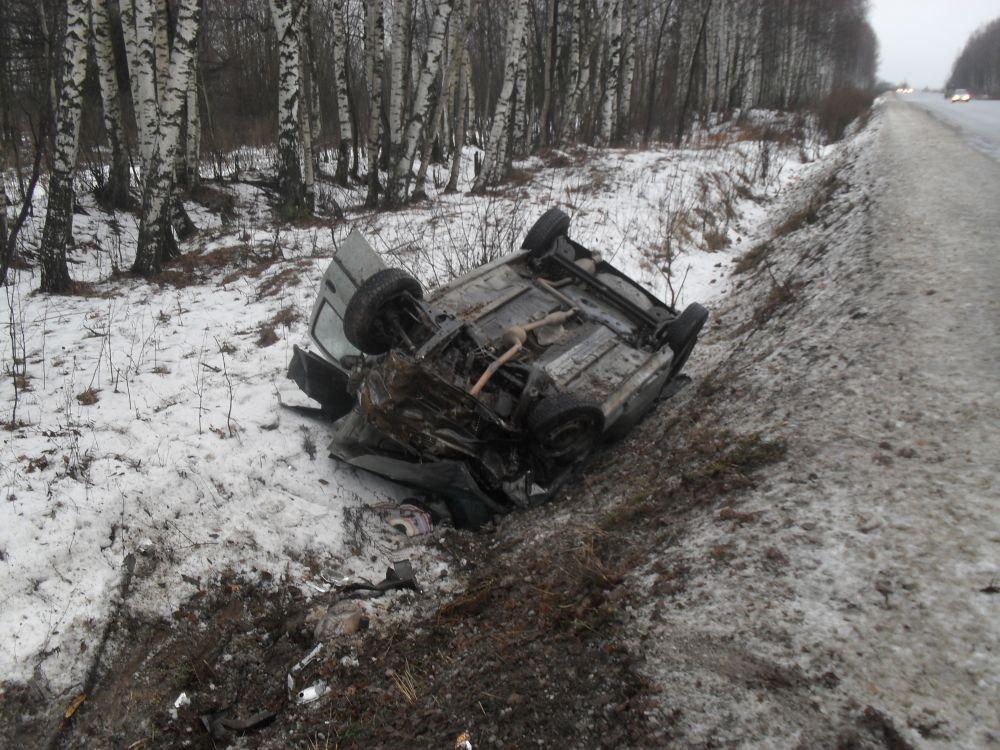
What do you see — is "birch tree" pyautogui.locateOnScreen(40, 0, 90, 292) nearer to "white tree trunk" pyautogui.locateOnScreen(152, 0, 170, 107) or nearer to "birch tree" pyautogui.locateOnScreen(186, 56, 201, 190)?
"white tree trunk" pyautogui.locateOnScreen(152, 0, 170, 107)

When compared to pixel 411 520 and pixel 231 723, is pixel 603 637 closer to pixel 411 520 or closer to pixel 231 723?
pixel 231 723

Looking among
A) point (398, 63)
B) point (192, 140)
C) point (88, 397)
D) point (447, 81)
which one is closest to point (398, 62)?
point (398, 63)

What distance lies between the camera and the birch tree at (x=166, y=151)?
7805 mm

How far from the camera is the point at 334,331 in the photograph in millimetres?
4918

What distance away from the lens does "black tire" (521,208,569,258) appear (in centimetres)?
587

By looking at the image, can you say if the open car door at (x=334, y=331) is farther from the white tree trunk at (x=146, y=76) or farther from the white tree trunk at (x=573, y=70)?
the white tree trunk at (x=573, y=70)

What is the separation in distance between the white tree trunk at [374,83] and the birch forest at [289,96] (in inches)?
1.6

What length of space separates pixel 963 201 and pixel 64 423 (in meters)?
9.97

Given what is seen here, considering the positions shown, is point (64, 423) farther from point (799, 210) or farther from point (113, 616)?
point (799, 210)

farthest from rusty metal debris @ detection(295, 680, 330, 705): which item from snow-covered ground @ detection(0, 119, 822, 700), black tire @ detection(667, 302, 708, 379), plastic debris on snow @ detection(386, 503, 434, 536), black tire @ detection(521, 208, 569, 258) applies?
black tire @ detection(521, 208, 569, 258)

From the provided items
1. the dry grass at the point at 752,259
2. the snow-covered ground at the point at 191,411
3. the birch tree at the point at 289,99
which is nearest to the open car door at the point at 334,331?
the snow-covered ground at the point at 191,411

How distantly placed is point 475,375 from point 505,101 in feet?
31.0

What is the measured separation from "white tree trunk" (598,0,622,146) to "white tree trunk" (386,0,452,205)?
6208 mm

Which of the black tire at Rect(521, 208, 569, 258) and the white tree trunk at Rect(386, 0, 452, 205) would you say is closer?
the black tire at Rect(521, 208, 569, 258)
